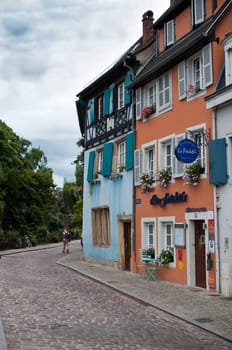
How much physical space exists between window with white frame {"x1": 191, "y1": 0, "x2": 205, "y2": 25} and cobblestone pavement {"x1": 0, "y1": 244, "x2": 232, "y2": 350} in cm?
887

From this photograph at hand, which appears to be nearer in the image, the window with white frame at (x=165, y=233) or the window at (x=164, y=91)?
the window with white frame at (x=165, y=233)

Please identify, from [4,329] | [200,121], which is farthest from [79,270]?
[4,329]

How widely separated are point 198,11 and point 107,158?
8.23 m

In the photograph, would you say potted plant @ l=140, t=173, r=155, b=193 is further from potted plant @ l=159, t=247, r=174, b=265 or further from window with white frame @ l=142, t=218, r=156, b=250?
potted plant @ l=159, t=247, r=174, b=265

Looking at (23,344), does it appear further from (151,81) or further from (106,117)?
(106,117)

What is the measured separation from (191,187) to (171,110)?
9.87 ft

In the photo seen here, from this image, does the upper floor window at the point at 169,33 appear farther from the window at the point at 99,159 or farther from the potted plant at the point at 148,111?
the window at the point at 99,159

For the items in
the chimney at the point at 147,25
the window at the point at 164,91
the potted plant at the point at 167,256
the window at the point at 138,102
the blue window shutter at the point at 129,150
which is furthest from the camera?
the chimney at the point at 147,25

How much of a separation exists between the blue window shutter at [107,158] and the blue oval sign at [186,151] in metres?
8.96

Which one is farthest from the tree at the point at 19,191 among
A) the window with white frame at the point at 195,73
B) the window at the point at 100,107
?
the window with white frame at the point at 195,73

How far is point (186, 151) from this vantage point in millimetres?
14477

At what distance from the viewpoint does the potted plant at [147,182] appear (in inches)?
750

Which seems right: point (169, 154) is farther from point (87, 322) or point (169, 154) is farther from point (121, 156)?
point (87, 322)

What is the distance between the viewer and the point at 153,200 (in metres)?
18.8
